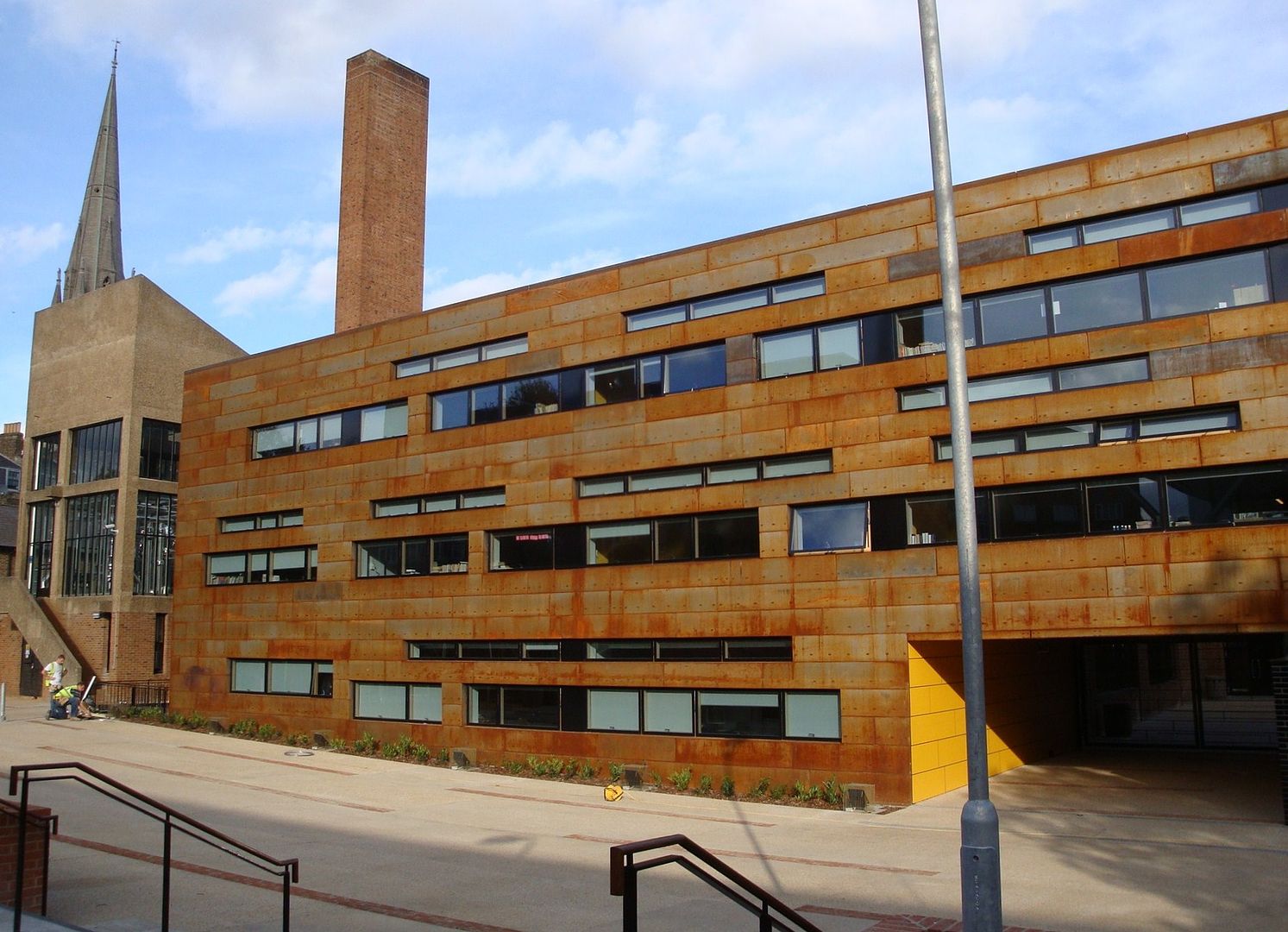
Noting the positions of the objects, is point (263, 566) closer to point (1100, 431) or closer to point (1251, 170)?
point (1100, 431)

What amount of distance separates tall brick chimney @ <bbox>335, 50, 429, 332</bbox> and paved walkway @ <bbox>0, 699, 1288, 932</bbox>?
1834 cm

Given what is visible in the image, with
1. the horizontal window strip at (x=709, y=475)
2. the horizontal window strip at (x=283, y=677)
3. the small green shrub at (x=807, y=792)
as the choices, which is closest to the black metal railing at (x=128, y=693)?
the horizontal window strip at (x=283, y=677)

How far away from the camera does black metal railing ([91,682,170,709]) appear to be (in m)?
41.2

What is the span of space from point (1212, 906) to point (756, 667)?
10.5 meters

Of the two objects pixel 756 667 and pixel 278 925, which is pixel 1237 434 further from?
pixel 278 925

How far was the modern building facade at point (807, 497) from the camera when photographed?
18.2 metres

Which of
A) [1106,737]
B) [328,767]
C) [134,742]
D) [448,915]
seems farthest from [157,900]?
[1106,737]

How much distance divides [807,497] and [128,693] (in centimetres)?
3229

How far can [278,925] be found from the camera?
11156 millimetres

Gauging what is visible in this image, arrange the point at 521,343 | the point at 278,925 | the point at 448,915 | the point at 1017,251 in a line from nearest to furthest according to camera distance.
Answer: the point at 278,925 < the point at 448,915 < the point at 1017,251 < the point at 521,343

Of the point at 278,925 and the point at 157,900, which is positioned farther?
the point at 157,900

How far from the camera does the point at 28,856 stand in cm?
1084

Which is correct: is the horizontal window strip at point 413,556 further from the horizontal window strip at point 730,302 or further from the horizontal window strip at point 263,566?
the horizontal window strip at point 730,302

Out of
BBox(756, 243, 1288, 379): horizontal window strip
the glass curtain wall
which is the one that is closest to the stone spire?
the glass curtain wall
